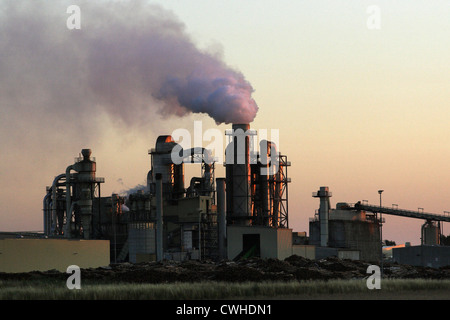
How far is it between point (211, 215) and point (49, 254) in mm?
25656

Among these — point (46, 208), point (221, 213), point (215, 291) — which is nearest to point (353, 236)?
point (221, 213)

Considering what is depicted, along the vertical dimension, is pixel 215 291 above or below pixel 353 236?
below

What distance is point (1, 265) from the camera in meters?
59.5

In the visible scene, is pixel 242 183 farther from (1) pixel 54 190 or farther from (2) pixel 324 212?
(1) pixel 54 190

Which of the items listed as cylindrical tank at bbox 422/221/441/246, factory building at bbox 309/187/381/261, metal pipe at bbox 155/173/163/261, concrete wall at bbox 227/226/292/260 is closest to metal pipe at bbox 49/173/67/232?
metal pipe at bbox 155/173/163/261

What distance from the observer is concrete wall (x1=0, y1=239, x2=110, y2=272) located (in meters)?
60.3

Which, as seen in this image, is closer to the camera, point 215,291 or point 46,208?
point 215,291

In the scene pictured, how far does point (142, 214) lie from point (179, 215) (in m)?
4.54

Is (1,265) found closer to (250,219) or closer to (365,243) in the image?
(250,219)

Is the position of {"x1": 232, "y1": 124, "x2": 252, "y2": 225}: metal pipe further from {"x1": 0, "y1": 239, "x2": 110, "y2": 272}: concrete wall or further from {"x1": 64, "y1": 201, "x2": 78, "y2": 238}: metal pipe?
{"x1": 0, "y1": 239, "x2": 110, "y2": 272}: concrete wall

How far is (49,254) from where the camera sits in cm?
6391

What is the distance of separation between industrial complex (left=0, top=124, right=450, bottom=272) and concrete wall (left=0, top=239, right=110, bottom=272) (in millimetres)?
7169

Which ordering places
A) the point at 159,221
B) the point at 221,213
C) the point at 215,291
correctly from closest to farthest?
the point at 215,291, the point at 159,221, the point at 221,213

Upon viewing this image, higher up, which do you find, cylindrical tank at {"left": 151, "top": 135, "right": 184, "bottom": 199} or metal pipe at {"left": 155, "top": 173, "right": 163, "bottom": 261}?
cylindrical tank at {"left": 151, "top": 135, "right": 184, "bottom": 199}
